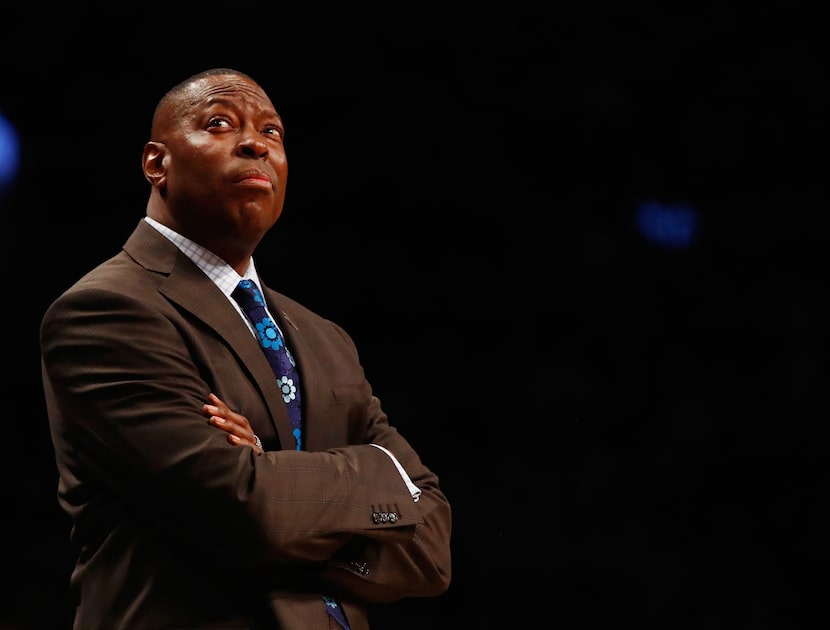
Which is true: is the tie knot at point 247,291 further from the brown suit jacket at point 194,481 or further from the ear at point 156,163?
the ear at point 156,163

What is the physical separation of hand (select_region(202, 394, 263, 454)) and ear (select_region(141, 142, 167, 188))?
1.46ft

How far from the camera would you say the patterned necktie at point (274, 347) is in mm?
2004

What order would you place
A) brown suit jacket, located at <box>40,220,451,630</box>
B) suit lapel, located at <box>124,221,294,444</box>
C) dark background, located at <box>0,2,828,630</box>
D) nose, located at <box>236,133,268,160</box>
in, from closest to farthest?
brown suit jacket, located at <box>40,220,451,630</box> → suit lapel, located at <box>124,221,294,444</box> → nose, located at <box>236,133,268,160</box> → dark background, located at <box>0,2,828,630</box>

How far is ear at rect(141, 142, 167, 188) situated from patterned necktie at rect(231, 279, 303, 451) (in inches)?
9.1

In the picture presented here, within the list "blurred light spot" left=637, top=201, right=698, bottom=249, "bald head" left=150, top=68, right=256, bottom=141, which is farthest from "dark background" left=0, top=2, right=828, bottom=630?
"bald head" left=150, top=68, right=256, bottom=141

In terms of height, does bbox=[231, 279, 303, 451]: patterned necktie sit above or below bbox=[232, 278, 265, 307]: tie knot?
below

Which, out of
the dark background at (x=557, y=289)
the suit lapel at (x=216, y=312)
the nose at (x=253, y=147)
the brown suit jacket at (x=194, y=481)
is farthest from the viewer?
the dark background at (x=557, y=289)

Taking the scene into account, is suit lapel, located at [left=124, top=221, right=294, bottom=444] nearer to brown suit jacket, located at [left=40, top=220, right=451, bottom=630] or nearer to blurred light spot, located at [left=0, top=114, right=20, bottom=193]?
brown suit jacket, located at [left=40, top=220, right=451, bottom=630]

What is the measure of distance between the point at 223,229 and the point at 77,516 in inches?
21.3

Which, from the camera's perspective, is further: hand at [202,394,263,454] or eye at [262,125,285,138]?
eye at [262,125,285,138]

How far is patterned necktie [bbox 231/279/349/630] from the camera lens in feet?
6.57

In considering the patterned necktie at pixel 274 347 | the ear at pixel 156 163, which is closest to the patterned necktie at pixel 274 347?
the patterned necktie at pixel 274 347

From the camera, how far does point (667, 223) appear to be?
398 cm

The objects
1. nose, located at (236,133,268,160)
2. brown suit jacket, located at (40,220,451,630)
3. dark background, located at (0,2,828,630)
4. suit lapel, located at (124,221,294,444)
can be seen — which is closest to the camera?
brown suit jacket, located at (40,220,451,630)
